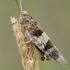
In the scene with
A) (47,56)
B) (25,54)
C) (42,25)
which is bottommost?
(25,54)

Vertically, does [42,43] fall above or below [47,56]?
above

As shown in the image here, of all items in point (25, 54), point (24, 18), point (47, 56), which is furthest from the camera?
point (24, 18)

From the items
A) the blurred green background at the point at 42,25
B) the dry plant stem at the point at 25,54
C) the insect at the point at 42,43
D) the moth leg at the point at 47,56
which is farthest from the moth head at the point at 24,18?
the blurred green background at the point at 42,25

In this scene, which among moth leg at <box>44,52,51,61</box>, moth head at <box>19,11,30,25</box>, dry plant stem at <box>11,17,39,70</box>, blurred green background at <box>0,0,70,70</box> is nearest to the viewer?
dry plant stem at <box>11,17,39,70</box>

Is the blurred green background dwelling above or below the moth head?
above

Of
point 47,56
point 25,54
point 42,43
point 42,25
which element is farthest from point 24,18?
point 42,25

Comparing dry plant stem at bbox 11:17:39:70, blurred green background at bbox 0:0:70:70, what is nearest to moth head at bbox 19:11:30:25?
dry plant stem at bbox 11:17:39:70

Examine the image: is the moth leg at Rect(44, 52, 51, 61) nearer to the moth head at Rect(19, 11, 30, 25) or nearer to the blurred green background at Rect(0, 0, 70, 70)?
the moth head at Rect(19, 11, 30, 25)

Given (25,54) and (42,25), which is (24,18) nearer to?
(25,54)

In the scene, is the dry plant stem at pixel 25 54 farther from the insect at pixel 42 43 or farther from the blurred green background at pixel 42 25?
the blurred green background at pixel 42 25
